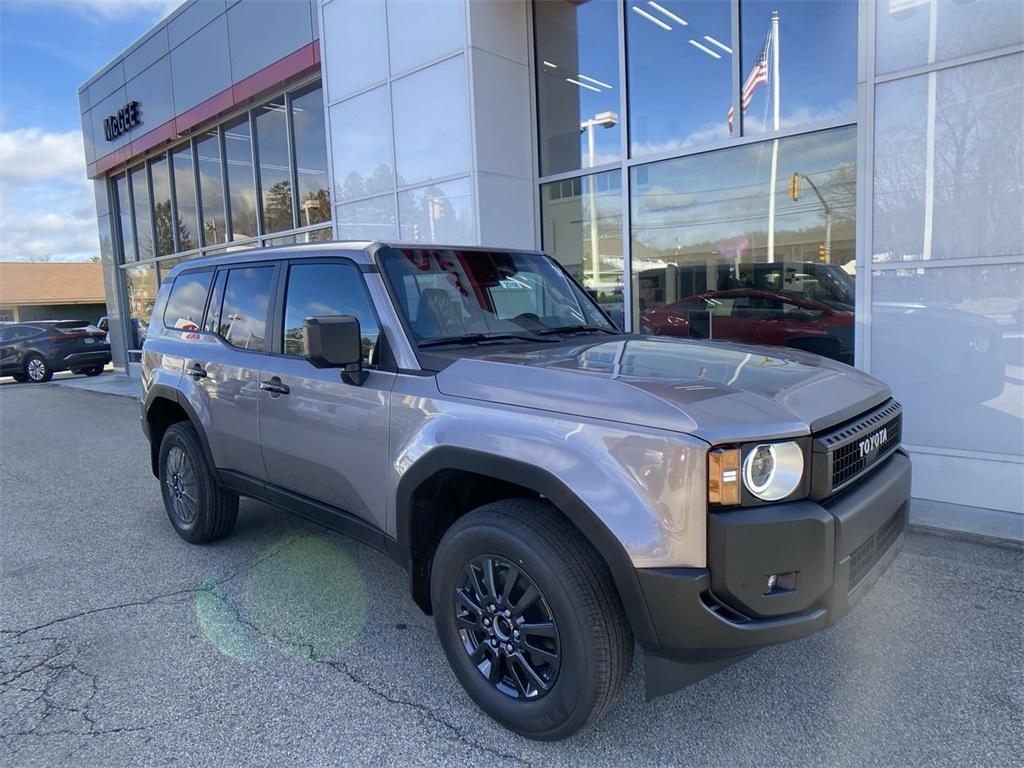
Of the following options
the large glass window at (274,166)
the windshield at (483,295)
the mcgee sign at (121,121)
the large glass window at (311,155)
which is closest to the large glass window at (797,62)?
the windshield at (483,295)

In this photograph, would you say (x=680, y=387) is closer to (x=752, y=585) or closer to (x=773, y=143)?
(x=752, y=585)

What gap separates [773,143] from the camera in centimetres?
699

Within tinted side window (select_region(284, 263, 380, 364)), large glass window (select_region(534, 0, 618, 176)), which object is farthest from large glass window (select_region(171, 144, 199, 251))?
tinted side window (select_region(284, 263, 380, 364))

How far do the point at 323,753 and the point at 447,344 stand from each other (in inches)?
68.5

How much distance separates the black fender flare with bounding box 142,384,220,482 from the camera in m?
4.37

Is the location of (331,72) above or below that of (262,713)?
above

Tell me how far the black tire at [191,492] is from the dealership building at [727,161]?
4.79 m

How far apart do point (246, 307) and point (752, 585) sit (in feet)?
10.8

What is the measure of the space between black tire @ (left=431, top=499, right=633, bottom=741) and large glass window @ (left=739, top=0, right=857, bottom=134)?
19.5ft

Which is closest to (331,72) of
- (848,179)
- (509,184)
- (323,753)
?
(509,184)

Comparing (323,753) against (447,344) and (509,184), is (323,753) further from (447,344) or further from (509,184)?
(509,184)

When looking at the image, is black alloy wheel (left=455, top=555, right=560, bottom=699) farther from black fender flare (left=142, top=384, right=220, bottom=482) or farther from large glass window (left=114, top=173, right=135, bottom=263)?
large glass window (left=114, top=173, right=135, bottom=263)

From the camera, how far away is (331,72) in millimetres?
10023

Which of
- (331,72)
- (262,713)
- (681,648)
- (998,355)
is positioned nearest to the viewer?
(681,648)
